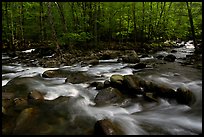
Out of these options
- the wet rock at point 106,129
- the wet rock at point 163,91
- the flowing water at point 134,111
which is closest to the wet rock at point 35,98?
the flowing water at point 134,111

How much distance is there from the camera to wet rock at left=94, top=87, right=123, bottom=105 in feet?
20.9

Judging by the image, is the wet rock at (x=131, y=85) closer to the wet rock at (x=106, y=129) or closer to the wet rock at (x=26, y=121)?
the wet rock at (x=106, y=129)

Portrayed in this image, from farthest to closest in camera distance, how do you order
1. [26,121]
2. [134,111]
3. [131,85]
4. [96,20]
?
[96,20]
[131,85]
[134,111]
[26,121]

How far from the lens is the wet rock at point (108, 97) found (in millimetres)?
6364

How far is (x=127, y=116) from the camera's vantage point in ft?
18.7

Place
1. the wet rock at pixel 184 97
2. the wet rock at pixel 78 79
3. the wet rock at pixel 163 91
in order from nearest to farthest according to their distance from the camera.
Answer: the wet rock at pixel 184 97, the wet rock at pixel 163 91, the wet rock at pixel 78 79

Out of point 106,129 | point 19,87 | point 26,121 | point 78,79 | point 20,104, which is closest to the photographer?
point 106,129

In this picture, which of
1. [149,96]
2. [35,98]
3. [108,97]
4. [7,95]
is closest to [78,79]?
[35,98]

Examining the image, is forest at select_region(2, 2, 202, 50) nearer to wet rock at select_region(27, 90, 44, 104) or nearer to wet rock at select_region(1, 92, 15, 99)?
wet rock at select_region(1, 92, 15, 99)

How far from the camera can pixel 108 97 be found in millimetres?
6434

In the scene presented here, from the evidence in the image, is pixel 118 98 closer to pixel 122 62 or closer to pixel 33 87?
pixel 33 87

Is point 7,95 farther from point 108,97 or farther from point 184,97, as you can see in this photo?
point 184,97

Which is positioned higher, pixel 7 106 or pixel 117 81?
pixel 117 81

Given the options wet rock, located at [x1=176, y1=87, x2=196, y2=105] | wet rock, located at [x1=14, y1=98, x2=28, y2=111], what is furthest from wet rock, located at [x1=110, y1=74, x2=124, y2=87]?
wet rock, located at [x1=14, y1=98, x2=28, y2=111]
